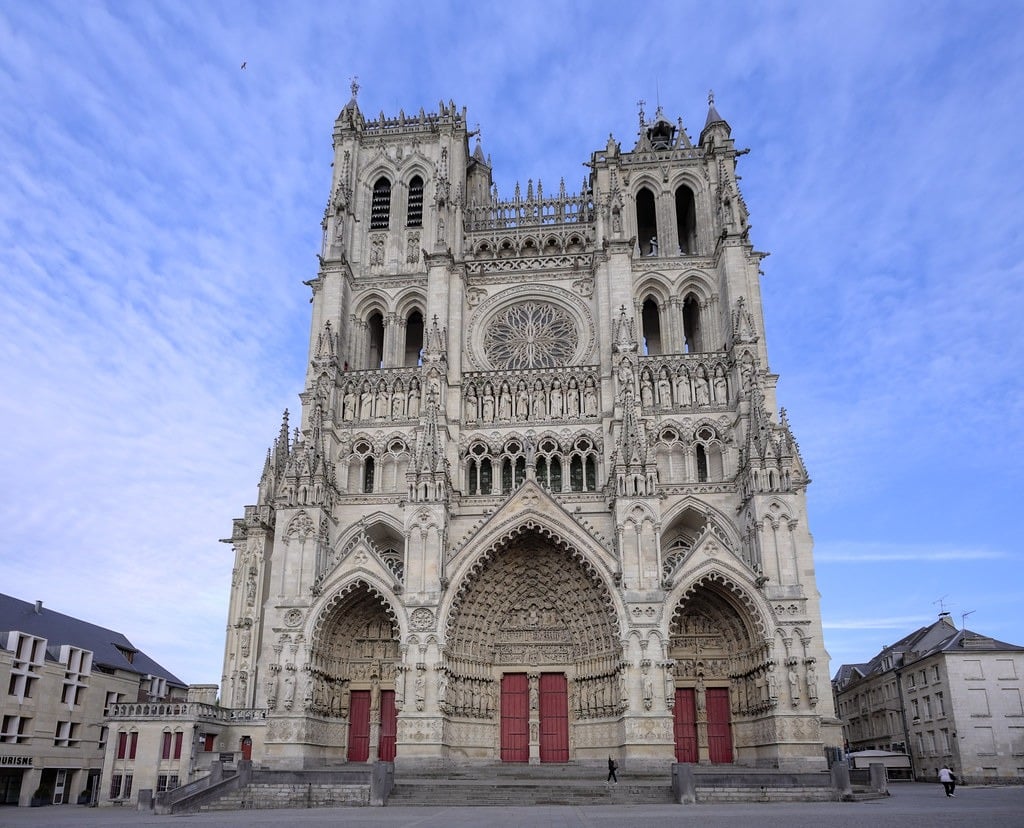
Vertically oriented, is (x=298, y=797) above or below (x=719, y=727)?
below

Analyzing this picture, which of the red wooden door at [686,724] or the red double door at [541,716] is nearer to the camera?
the red wooden door at [686,724]

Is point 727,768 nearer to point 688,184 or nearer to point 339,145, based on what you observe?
point 688,184

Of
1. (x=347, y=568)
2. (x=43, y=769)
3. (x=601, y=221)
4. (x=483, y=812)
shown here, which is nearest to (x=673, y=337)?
(x=601, y=221)

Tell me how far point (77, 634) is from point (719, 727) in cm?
2855

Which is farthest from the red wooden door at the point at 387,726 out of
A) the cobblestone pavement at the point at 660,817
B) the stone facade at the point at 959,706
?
the stone facade at the point at 959,706

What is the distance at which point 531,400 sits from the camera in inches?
1324

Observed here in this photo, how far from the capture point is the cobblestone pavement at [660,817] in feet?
47.2

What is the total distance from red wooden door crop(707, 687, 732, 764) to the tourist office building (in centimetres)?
8

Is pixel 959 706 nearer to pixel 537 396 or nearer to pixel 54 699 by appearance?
pixel 537 396

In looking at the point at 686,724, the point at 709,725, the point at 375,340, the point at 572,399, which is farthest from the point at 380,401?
the point at 709,725

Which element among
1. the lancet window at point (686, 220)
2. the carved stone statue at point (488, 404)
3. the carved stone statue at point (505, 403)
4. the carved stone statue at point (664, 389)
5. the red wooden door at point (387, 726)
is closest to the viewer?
the red wooden door at point (387, 726)

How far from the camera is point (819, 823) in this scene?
14.2 m

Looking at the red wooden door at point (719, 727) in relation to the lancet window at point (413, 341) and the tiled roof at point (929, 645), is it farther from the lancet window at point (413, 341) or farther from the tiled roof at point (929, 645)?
the lancet window at point (413, 341)

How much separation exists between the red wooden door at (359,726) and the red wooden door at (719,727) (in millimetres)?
12379
